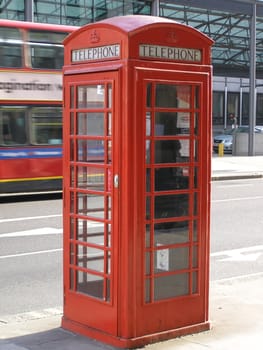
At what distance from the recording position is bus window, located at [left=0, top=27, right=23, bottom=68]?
1423 centimetres

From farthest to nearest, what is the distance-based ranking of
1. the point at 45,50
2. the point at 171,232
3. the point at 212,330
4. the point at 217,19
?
the point at 217,19
the point at 45,50
the point at 212,330
the point at 171,232

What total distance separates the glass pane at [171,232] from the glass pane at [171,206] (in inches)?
2.8

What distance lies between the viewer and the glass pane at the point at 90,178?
494 centimetres

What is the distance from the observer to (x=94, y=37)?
491cm

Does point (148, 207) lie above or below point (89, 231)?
above

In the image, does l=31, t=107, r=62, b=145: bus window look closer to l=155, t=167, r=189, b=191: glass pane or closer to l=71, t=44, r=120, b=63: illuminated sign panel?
l=71, t=44, r=120, b=63: illuminated sign panel

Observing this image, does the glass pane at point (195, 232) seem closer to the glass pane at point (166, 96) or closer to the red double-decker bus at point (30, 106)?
the glass pane at point (166, 96)

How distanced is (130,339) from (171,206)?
3.52 feet

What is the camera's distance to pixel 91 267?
505 cm

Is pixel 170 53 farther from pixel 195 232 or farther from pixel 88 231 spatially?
pixel 88 231

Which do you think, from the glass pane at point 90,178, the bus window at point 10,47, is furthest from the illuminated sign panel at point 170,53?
the bus window at point 10,47

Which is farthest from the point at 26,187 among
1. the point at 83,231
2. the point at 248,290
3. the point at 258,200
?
the point at 83,231

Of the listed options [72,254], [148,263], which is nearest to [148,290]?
[148,263]

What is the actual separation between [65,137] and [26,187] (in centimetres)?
988
